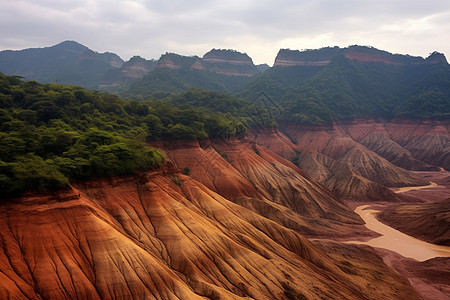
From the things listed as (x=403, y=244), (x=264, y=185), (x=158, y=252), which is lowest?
(x=403, y=244)

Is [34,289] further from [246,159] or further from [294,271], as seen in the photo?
[246,159]

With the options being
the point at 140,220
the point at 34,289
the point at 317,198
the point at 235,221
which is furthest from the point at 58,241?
the point at 317,198

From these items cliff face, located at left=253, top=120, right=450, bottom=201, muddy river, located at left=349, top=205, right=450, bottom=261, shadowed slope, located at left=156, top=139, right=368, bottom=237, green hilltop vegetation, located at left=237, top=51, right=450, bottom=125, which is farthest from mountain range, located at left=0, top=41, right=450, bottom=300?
green hilltop vegetation, located at left=237, top=51, right=450, bottom=125

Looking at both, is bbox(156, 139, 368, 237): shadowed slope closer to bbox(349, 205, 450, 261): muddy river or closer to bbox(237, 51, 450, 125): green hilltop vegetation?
bbox(349, 205, 450, 261): muddy river

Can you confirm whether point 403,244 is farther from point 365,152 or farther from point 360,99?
point 360,99

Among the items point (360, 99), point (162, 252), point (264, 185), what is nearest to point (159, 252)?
point (162, 252)

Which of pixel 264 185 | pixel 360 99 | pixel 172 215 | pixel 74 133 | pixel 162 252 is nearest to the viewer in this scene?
pixel 162 252
